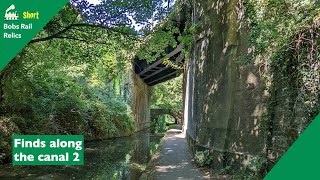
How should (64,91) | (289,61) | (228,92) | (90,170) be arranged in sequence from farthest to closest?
(64,91) < (90,170) < (228,92) < (289,61)

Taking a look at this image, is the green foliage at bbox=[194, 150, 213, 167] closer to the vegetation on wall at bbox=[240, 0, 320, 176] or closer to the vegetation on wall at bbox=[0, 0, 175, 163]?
the vegetation on wall at bbox=[240, 0, 320, 176]

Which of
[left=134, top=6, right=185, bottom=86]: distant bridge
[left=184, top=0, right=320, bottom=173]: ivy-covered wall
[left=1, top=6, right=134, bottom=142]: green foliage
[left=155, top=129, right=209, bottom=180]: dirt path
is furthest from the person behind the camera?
[left=134, top=6, right=185, bottom=86]: distant bridge

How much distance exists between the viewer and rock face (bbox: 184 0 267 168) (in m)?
5.73

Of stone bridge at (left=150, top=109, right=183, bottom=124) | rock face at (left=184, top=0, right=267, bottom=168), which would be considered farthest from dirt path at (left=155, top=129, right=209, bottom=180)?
stone bridge at (left=150, top=109, right=183, bottom=124)

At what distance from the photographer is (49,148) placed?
16.0 feet

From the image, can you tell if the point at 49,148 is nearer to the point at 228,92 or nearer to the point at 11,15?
the point at 11,15

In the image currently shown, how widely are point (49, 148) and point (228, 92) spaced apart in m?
4.09

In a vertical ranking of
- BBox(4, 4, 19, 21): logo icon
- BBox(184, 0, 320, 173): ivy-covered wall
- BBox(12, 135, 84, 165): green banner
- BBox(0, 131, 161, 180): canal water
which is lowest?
BBox(0, 131, 161, 180): canal water

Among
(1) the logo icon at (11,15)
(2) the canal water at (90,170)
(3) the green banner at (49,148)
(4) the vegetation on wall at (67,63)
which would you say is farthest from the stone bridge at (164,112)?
(3) the green banner at (49,148)

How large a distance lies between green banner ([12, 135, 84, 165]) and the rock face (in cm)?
329

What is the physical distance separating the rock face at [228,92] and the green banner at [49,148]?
329 centimetres

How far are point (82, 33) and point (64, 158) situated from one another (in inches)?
159

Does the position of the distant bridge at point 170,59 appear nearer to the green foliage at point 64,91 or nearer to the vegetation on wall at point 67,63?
the green foliage at point 64,91

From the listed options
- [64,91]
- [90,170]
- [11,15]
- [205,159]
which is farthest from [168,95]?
[11,15]
